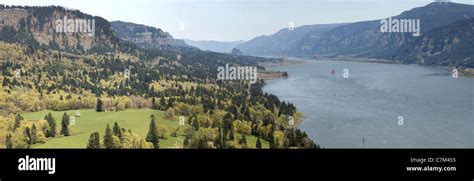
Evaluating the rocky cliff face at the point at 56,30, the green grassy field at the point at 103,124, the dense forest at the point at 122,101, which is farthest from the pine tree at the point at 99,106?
the rocky cliff face at the point at 56,30

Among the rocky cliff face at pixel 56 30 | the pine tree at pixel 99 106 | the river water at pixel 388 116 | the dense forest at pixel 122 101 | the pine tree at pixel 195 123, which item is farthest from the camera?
the rocky cliff face at pixel 56 30

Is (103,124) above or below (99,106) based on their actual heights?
below

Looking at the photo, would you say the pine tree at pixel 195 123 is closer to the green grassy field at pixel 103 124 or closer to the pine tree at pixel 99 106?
the green grassy field at pixel 103 124

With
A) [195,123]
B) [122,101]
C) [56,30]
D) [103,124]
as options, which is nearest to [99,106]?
[122,101]

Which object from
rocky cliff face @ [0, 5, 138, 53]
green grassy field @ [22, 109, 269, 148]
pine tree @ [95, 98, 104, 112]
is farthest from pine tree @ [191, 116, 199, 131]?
rocky cliff face @ [0, 5, 138, 53]

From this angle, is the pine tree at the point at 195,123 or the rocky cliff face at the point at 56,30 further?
the rocky cliff face at the point at 56,30

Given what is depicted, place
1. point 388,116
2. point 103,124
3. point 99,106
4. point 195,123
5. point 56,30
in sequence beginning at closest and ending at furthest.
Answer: point 195,123
point 103,124
point 388,116
point 99,106
point 56,30

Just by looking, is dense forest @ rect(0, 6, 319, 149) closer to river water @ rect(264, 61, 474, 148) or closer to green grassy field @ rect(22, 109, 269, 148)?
green grassy field @ rect(22, 109, 269, 148)

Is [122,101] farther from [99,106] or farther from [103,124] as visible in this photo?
[103,124]
